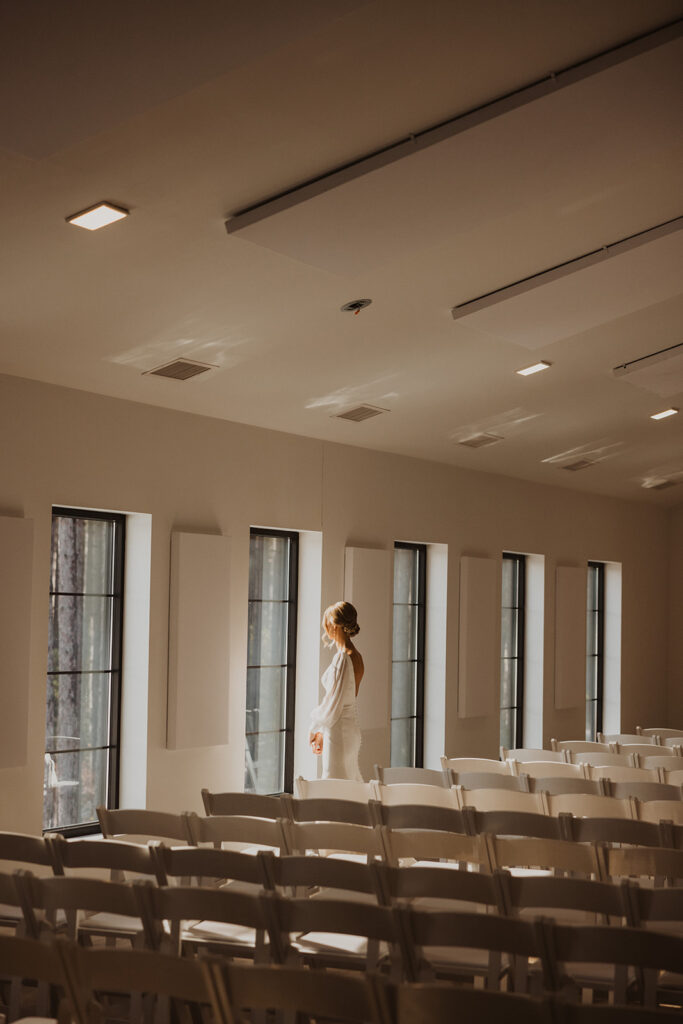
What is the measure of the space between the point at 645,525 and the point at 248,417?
27.7 feet

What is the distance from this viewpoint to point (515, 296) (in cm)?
675

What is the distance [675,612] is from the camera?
16031mm

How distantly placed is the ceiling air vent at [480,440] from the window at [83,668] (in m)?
3.70

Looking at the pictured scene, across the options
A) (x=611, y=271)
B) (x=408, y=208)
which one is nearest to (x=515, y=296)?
(x=611, y=271)

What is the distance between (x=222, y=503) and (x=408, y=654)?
129 inches

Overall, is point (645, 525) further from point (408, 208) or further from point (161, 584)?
point (408, 208)

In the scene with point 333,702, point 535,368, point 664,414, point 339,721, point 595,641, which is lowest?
point 339,721

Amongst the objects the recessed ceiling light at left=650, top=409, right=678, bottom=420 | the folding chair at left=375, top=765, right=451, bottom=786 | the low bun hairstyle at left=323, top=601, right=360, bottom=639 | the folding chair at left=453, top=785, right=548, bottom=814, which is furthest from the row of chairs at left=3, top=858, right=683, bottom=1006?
the recessed ceiling light at left=650, top=409, right=678, bottom=420

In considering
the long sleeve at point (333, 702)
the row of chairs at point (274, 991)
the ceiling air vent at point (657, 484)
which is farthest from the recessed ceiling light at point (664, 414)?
the row of chairs at point (274, 991)

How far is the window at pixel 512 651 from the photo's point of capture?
12531mm

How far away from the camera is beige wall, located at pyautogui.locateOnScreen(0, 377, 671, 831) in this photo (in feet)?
22.9

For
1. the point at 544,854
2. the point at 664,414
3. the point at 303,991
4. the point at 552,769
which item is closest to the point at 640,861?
the point at 544,854

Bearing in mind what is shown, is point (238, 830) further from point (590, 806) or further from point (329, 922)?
point (590, 806)

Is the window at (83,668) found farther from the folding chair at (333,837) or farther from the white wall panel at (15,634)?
the folding chair at (333,837)
